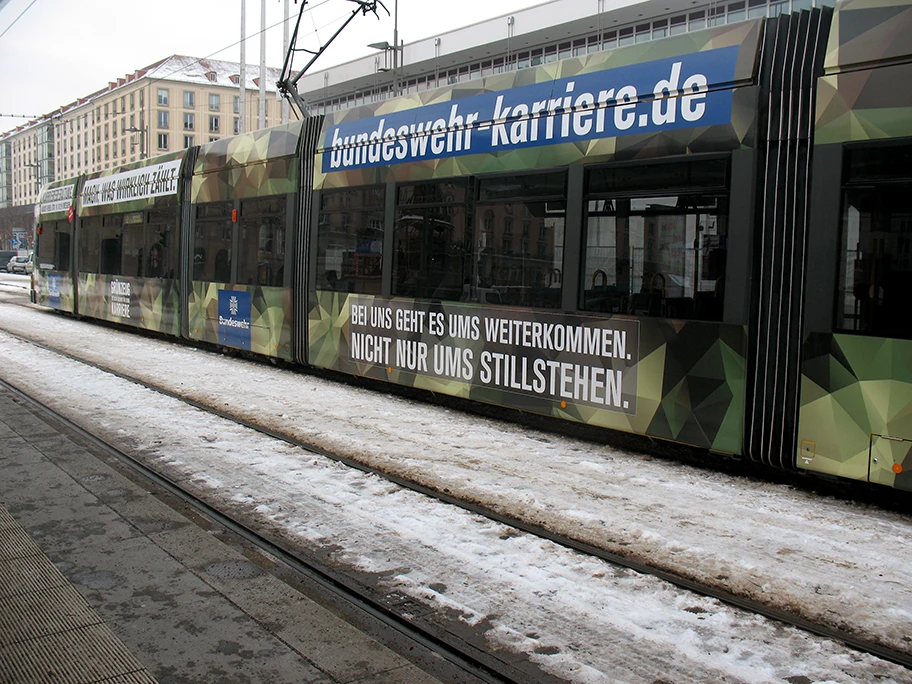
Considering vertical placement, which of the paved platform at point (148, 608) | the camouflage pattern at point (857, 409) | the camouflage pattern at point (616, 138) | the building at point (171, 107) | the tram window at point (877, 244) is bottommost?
the paved platform at point (148, 608)

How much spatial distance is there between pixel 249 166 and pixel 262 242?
125 centimetres

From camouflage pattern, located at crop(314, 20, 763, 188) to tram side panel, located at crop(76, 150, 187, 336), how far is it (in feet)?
22.3

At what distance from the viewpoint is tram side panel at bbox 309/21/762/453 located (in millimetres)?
6410

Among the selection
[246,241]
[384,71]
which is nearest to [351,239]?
[246,241]

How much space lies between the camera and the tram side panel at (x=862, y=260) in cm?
542

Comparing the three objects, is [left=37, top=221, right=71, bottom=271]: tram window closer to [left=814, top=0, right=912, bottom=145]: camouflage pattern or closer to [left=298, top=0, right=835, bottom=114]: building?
[left=298, top=0, right=835, bottom=114]: building

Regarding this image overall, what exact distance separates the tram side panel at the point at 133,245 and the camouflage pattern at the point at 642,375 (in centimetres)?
741

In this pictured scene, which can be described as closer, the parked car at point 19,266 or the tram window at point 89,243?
the tram window at point 89,243

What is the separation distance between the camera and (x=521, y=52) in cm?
3684

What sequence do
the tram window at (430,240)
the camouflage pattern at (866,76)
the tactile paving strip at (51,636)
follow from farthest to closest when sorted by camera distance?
the tram window at (430,240) → the camouflage pattern at (866,76) → the tactile paving strip at (51,636)

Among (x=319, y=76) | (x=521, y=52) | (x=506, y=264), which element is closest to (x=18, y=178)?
(x=319, y=76)

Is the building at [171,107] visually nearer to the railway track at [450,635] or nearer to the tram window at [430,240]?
the tram window at [430,240]

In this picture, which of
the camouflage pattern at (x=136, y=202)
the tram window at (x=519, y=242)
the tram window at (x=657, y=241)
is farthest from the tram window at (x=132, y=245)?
the tram window at (x=657, y=241)

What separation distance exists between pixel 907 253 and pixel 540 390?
3.41m
